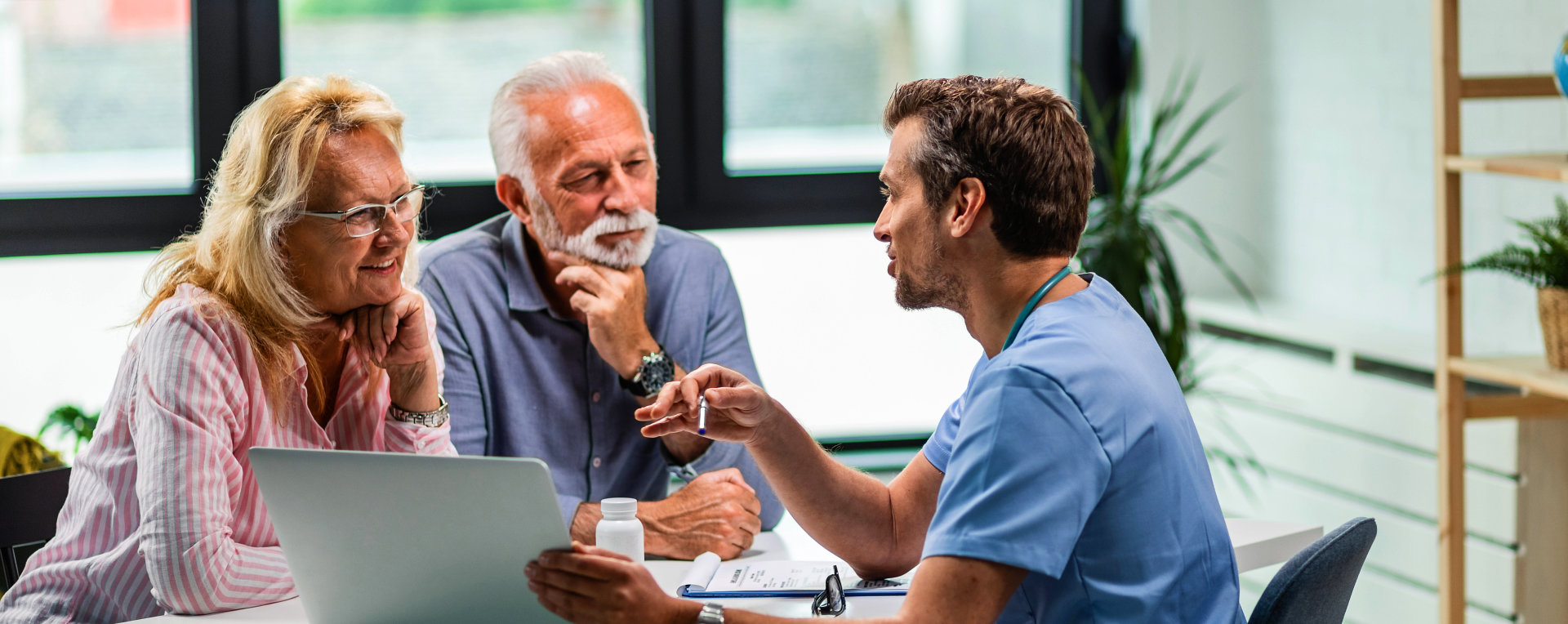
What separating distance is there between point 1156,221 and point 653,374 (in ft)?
6.80

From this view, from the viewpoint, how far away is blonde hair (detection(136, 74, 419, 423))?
1.77 metres

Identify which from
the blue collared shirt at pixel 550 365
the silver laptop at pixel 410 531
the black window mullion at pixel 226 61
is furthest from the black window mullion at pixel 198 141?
the silver laptop at pixel 410 531

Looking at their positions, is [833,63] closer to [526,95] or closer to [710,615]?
[526,95]

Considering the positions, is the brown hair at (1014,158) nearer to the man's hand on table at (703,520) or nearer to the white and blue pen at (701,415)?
the white and blue pen at (701,415)

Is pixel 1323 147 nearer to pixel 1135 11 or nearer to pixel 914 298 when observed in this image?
pixel 1135 11

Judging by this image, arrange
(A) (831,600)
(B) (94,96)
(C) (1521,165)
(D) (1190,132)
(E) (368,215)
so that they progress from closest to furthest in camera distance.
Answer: (A) (831,600)
(E) (368,215)
(C) (1521,165)
(B) (94,96)
(D) (1190,132)

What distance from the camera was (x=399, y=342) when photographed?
1.91 meters

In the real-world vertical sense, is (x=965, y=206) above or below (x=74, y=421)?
above

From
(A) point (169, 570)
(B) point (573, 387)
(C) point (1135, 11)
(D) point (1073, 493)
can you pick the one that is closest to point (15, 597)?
(A) point (169, 570)

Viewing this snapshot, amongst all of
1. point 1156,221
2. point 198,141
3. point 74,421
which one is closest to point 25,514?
point 74,421

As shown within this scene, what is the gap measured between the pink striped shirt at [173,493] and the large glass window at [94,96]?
1.83 metres

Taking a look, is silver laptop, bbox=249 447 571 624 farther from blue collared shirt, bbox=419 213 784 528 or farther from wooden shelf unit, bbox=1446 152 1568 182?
wooden shelf unit, bbox=1446 152 1568 182

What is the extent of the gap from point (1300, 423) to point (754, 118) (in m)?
1.61

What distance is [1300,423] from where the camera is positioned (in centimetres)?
345
